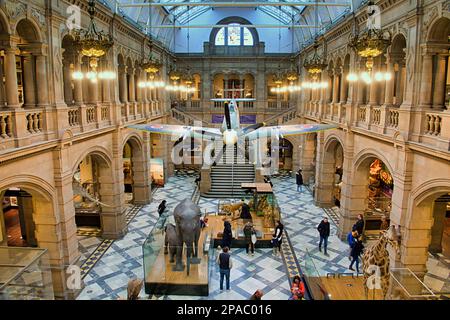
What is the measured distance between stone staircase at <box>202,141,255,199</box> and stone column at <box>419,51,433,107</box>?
14.3m

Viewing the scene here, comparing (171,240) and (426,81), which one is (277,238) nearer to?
(171,240)

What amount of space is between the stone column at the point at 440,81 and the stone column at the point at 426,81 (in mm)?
175

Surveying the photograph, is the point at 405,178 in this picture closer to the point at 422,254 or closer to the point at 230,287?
the point at 422,254

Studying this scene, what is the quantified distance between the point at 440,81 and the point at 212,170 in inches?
688

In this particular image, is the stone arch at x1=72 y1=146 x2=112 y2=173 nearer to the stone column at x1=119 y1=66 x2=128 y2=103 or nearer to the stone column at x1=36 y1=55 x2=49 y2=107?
the stone column at x1=36 y1=55 x2=49 y2=107

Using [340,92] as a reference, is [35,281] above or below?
below

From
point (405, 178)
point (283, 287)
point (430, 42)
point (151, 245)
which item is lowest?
point (283, 287)

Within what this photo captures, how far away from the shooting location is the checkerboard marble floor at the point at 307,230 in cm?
1405

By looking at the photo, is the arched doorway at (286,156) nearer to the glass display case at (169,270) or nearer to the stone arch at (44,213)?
the glass display case at (169,270)

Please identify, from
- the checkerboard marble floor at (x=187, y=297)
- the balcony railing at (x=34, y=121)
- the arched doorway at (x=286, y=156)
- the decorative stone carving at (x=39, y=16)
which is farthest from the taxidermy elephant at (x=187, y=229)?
the arched doorway at (x=286, y=156)

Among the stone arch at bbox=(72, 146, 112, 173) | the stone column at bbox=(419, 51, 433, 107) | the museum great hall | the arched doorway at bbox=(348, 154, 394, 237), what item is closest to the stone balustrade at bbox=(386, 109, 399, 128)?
the museum great hall

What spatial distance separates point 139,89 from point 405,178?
15778 mm
